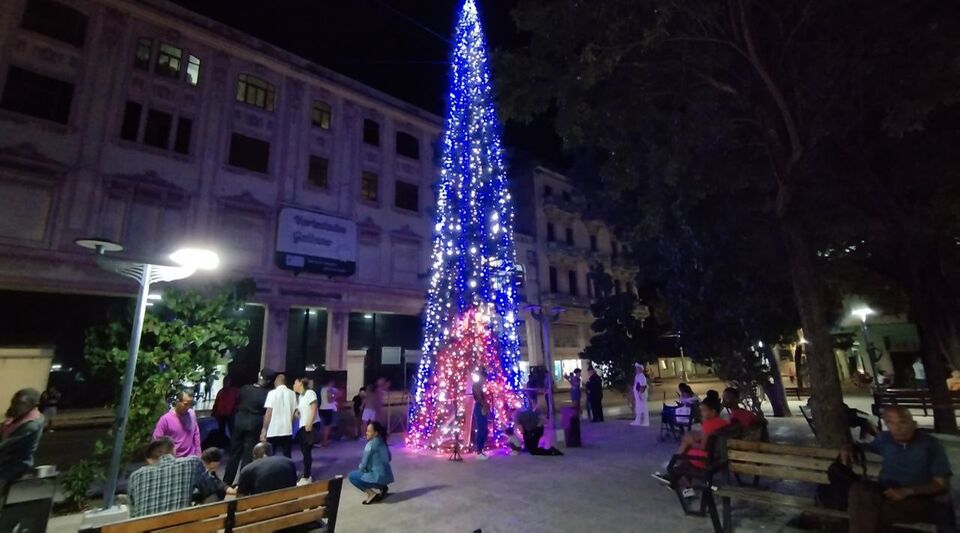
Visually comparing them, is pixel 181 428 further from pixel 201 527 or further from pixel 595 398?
pixel 595 398

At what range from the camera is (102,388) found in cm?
1459

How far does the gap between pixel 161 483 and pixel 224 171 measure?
51.5 ft

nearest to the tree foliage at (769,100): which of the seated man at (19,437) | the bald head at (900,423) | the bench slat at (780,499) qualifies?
the bald head at (900,423)

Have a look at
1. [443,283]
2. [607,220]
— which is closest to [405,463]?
[443,283]

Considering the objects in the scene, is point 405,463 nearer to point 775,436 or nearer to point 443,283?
point 443,283

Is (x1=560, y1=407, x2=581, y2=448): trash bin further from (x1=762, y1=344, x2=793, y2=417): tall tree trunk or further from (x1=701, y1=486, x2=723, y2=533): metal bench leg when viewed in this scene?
(x1=762, y1=344, x2=793, y2=417): tall tree trunk

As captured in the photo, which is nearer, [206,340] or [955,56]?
[955,56]

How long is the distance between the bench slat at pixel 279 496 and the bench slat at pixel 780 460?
491 cm

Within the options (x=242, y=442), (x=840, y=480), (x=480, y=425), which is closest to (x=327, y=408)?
(x=480, y=425)

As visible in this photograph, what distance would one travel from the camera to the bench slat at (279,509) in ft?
12.5

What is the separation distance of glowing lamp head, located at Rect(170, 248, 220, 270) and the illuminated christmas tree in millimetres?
6511

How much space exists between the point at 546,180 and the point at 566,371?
44.7 feet

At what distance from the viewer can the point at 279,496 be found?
410 centimetres

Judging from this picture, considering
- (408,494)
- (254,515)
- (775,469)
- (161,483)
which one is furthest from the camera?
(408,494)
